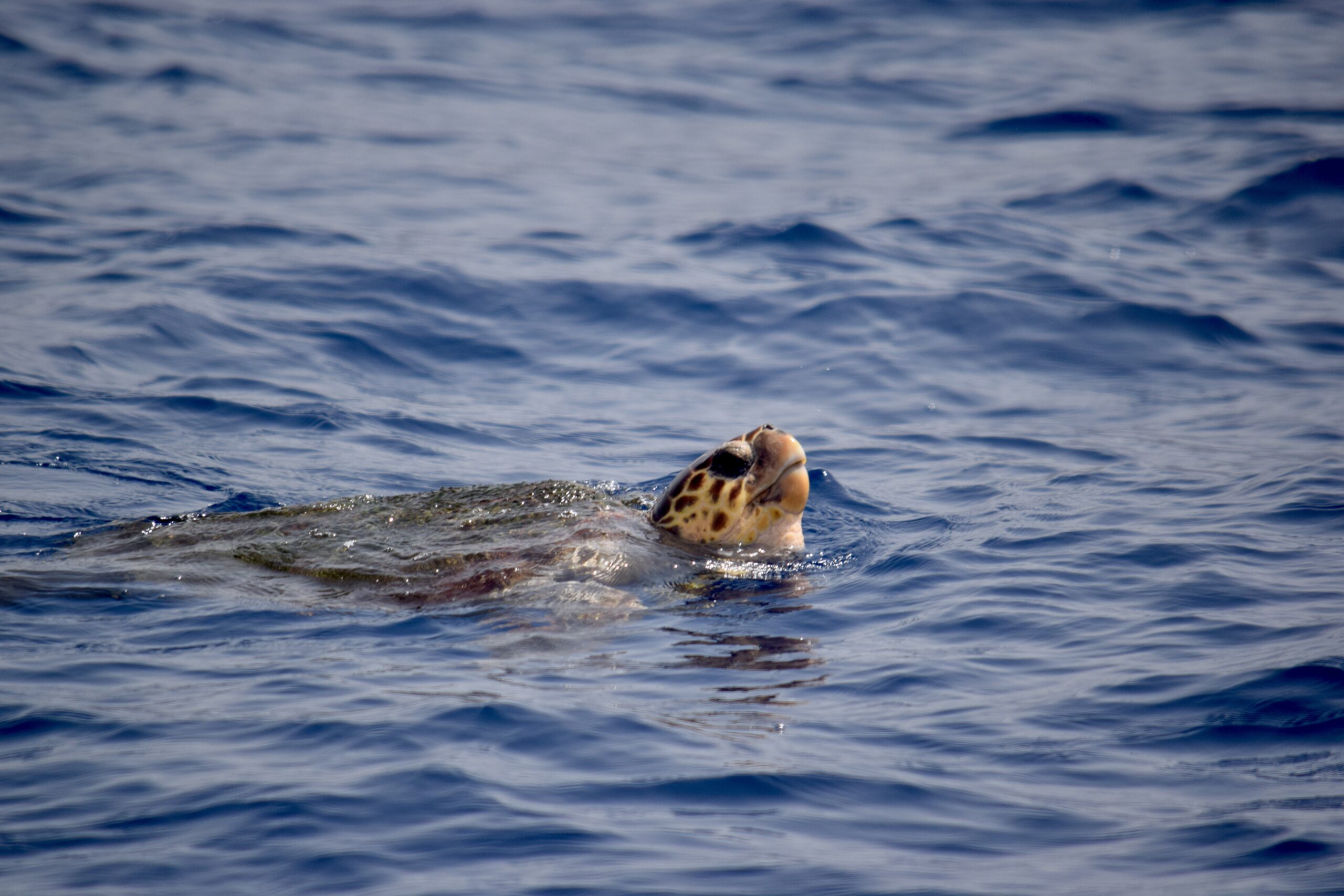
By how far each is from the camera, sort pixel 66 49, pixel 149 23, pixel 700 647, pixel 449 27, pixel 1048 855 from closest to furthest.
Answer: pixel 1048 855, pixel 700 647, pixel 66 49, pixel 149 23, pixel 449 27

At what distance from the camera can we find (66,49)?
64.2 feet

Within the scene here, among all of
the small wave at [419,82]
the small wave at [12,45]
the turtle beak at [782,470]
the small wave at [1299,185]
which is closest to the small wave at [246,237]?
the small wave at [419,82]

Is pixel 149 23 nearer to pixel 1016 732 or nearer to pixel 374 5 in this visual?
pixel 374 5

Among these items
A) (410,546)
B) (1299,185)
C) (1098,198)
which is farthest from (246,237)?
(1299,185)

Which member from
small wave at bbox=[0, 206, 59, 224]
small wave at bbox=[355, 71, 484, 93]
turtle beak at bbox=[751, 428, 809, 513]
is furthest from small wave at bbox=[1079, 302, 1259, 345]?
small wave at bbox=[355, 71, 484, 93]

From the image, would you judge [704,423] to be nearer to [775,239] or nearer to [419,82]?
[775,239]

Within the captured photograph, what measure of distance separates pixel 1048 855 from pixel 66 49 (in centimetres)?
2027

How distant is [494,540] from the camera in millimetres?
6750

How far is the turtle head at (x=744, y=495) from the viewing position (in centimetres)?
693

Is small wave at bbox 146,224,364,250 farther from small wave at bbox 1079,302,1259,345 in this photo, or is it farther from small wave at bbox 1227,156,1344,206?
small wave at bbox 1227,156,1344,206

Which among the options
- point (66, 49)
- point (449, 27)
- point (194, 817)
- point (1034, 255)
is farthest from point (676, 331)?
point (449, 27)

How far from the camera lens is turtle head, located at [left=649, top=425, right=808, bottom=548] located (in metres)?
6.93

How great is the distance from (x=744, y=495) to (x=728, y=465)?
195 mm

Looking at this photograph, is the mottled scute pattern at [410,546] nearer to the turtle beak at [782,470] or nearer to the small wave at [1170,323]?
the turtle beak at [782,470]
